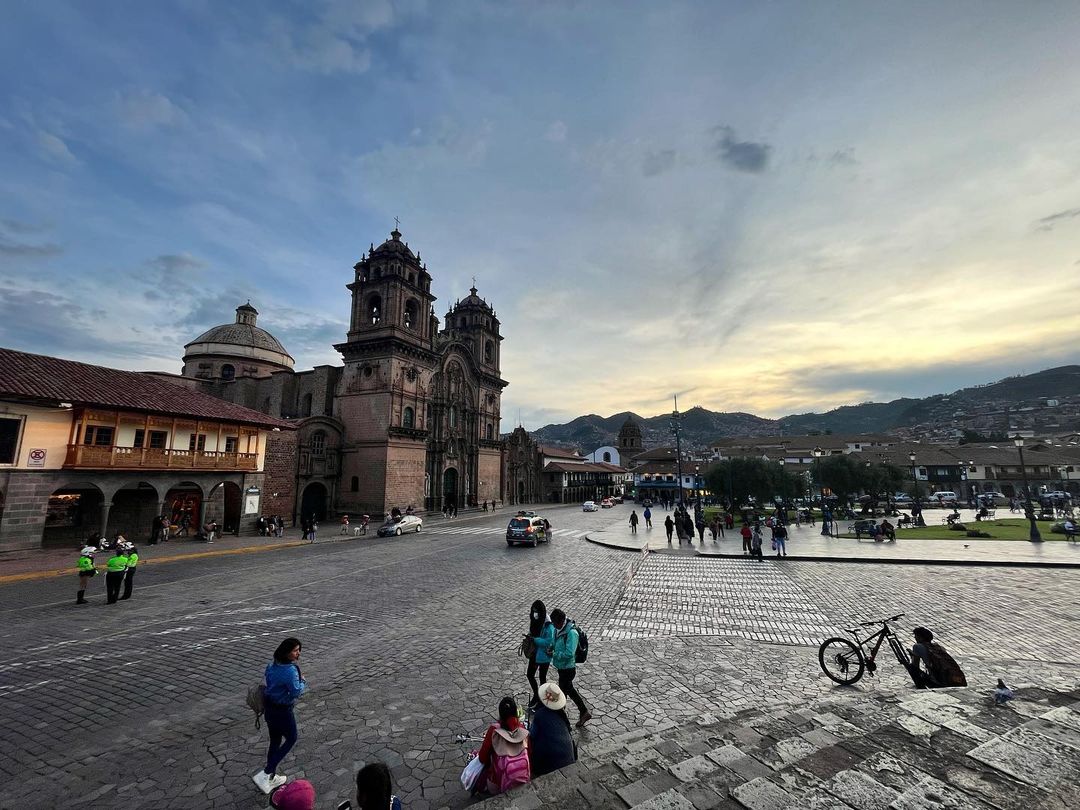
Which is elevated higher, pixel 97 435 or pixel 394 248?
pixel 394 248

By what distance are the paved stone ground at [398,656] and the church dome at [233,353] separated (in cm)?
3527

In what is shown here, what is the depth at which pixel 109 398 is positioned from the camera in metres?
21.7

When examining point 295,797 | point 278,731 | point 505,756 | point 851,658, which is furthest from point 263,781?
point 851,658

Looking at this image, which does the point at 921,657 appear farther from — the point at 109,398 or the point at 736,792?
the point at 109,398

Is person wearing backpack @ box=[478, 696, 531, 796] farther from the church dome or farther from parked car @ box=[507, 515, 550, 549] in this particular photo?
the church dome

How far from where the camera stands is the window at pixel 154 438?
23.1 metres

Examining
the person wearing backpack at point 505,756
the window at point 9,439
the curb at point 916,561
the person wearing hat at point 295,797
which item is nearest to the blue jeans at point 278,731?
the person wearing hat at point 295,797

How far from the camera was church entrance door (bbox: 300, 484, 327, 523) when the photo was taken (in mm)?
37000

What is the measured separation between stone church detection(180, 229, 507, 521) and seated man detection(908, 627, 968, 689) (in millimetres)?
33888

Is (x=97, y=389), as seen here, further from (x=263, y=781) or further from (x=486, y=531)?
(x=263, y=781)

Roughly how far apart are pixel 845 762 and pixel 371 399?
130 ft

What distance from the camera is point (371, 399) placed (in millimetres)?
39969

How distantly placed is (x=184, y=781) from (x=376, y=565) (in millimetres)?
14205

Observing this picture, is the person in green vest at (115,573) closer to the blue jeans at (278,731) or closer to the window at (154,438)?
the blue jeans at (278,731)
